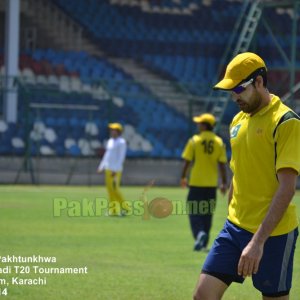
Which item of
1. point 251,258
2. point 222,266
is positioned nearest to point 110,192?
point 222,266

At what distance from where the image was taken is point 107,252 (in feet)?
46.2

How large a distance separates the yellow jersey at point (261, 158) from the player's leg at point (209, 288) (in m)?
0.44

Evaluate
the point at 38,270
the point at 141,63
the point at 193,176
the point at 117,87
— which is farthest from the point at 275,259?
the point at 141,63

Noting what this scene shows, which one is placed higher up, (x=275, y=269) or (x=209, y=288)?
(x=275, y=269)

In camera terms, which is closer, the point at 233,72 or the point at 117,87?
the point at 233,72

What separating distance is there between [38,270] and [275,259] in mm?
5880

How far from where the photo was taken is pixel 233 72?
650cm

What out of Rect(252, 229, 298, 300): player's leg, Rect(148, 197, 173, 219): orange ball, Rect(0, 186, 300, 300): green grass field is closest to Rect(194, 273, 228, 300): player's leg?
Rect(252, 229, 298, 300): player's leg

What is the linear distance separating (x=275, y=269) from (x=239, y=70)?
140 centimetres

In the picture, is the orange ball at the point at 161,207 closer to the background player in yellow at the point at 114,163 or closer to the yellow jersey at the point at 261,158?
the yellow jersey at the point at 261,158

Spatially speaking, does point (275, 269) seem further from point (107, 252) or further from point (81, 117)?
point (81, 117)

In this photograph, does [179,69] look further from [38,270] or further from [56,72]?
[38,270]

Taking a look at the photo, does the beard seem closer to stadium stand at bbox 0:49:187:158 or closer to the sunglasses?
the sunglasses

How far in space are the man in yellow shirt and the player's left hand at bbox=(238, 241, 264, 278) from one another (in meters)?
0.11
